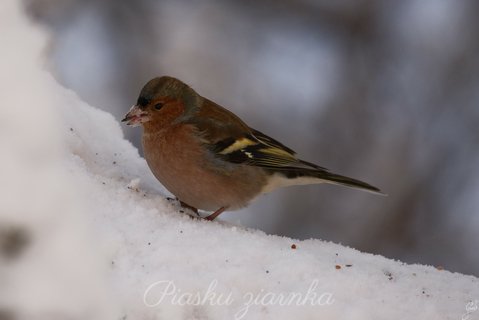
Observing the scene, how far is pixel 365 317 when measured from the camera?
2.71 meters

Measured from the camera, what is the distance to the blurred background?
22.9ft

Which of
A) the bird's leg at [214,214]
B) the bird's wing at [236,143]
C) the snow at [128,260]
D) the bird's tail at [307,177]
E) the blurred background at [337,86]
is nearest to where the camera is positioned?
the snow at [128,260]

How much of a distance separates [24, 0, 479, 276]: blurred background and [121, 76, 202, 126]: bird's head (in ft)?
8.08

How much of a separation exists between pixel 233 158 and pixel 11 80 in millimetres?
1994

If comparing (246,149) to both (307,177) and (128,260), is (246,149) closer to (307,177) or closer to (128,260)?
(307,177)

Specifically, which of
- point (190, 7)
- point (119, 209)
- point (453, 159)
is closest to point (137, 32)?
point (190, 7)

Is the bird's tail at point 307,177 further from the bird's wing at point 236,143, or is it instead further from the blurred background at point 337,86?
the blurred background at point 337,86

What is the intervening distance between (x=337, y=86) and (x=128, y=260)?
204 inches

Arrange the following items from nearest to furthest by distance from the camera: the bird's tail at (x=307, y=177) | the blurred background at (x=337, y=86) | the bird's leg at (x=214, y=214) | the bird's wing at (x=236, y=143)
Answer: the bird's leg at (x=214, y=214)
the bird's wing at (x=236, y=143)
the bird's tail at (x=307, y=177)
the blurred background at (x=337, y=86)

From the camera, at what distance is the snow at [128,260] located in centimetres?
227

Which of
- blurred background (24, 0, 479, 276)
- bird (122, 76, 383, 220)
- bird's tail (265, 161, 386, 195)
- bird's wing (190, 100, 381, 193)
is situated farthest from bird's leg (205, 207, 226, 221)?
blurred background (24, 0, 479, 276)

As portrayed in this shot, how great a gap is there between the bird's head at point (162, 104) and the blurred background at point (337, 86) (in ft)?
8.08

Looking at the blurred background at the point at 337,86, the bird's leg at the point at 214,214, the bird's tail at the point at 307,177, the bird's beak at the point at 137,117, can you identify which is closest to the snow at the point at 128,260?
the bird's leg at the point at 214,214

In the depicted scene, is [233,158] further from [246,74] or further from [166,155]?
[246,74]
